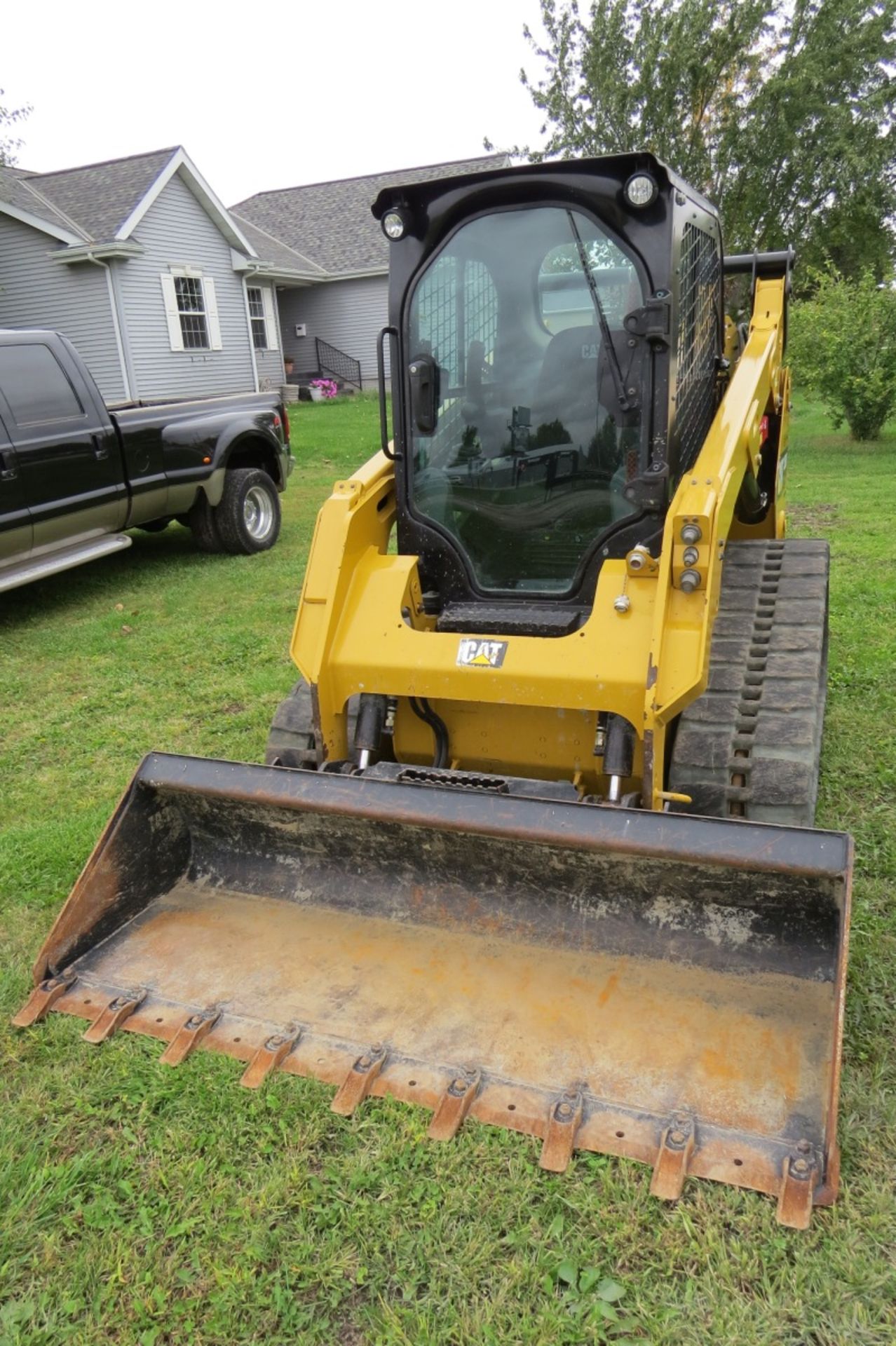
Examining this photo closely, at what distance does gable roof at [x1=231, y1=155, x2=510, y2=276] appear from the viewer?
26.3m

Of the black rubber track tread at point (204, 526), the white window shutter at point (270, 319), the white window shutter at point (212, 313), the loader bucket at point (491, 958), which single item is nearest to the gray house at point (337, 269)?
Answer: the white window shutter at point (270, 319)

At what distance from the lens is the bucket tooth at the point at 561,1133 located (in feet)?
8.05

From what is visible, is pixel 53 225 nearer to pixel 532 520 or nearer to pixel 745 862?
pixel 532 520

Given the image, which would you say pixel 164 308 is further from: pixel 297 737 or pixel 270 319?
pixel 297 737

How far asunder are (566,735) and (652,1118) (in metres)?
1.46

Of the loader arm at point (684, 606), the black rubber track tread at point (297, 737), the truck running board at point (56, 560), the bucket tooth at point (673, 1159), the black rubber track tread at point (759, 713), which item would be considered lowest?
the bucket tooth at point (673, 1159)

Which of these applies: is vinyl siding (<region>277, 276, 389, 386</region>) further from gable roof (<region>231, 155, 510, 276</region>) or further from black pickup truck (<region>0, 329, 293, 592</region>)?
black pickup truck (<region>0, 329, 293, 592</region>)

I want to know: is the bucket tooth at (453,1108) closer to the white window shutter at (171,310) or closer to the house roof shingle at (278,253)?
the white window shutter at (171,310)

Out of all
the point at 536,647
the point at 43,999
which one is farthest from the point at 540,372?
the point at 43,999

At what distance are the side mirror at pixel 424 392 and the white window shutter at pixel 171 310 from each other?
1738 centimetres

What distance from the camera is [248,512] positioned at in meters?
9.69

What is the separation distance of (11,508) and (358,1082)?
5849 mm

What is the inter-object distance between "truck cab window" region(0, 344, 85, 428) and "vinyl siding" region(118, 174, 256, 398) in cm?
1104

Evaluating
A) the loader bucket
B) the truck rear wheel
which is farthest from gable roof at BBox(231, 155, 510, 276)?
the loader bucket
